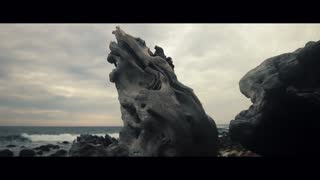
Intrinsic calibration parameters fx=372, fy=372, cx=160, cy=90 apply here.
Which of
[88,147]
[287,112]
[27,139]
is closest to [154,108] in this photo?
[88,147]

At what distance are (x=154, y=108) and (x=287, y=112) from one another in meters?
5.38

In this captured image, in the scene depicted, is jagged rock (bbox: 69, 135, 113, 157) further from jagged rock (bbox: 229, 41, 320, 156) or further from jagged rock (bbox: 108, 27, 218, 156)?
jagged rock (bbox: 229, 41, 320, 156)

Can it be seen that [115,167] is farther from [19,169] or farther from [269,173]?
[269,173]

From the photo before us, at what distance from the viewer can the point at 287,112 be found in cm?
1409

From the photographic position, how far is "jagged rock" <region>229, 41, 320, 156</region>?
13875 millimetres

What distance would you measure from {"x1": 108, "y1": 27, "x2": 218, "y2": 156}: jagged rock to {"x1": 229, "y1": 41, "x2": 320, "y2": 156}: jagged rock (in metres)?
2.21

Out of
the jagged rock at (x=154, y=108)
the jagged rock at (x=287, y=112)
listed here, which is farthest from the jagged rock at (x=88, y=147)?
the jagged rock at (x=287, y=112)

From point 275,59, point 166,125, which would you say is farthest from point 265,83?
point 166,125

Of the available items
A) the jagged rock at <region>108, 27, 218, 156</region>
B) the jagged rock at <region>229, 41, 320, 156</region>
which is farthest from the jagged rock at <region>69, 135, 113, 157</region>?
the jagged rock at <region>229, 41, 320, 156</region>

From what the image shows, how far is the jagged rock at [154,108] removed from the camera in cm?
1208

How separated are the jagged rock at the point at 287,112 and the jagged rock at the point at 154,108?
7.24ft

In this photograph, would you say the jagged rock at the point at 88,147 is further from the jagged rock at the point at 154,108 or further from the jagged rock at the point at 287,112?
the jagged rock at the point at 287,112

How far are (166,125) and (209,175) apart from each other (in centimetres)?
286

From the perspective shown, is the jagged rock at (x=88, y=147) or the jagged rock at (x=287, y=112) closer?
the jagged rock at (x=88, y=147)
